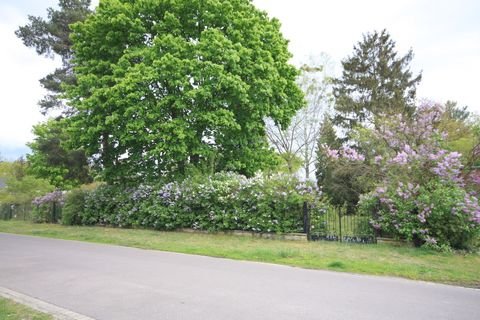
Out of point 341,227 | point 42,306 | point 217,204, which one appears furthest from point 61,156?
point 42,306

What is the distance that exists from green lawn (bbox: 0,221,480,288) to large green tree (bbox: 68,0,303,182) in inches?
192

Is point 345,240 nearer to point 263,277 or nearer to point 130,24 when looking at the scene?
point 263,277

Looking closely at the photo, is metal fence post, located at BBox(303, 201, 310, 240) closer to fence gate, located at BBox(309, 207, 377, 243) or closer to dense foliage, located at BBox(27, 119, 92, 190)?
fence gate, located at BBox(309, 207, 377, 243)

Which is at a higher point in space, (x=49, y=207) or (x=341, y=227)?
(x=49, y=207)

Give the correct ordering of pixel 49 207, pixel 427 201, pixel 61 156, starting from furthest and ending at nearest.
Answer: pixel 61 156 → pixel 49 207 → pixel 427 201

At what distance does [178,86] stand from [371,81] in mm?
21819

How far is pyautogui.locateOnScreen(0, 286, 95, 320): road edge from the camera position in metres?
4.82

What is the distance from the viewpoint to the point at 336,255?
9.82 meters

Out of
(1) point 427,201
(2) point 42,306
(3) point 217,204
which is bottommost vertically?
(2) point 42,306

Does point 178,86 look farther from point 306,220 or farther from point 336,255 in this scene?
point 336,255

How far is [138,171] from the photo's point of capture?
1942 cm

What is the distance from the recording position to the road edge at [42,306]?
482 cm

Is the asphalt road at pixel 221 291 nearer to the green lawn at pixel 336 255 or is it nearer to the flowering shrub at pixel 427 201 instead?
the green lawn at pixel 336 255

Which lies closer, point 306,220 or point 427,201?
point 427,201
